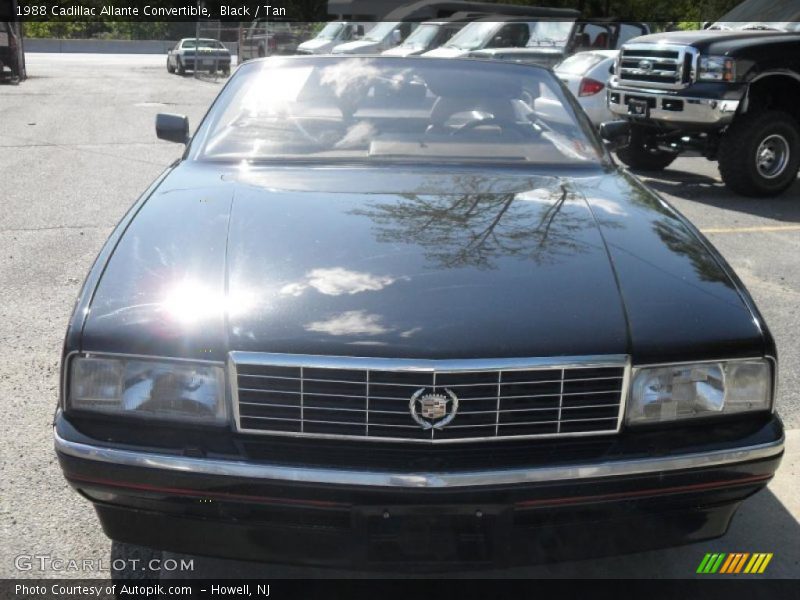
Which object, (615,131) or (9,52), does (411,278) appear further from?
(9,52)

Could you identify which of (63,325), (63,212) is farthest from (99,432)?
(63,212)

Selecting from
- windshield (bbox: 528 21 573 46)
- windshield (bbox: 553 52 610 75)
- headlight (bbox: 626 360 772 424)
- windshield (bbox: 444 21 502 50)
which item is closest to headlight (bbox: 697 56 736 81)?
windshield (bbox: 553 52 610 75)

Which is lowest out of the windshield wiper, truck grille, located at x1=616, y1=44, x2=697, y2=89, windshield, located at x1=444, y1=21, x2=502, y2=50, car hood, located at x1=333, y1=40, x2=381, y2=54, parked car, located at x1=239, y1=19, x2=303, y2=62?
parked car, located at x1=239, y1=19, x2=303, y2=62

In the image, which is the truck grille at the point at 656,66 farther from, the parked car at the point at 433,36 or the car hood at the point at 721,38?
the parked car at the point at 433,36

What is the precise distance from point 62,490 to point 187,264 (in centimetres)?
108

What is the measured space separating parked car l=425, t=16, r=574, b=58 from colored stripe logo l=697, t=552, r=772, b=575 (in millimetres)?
14023

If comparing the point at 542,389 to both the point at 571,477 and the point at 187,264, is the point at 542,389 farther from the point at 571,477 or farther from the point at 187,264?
the point at 187,264

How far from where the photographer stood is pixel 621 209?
10.1 ft

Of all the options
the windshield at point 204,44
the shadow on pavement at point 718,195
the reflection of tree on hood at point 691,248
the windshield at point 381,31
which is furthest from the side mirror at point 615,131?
the windshield at point 204,44

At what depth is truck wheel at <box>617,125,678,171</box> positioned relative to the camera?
10055 millimetres

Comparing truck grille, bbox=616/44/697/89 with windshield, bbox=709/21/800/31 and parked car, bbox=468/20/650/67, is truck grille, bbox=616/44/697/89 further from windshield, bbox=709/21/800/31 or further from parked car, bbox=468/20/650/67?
parked car, bbox=468/20/650/67

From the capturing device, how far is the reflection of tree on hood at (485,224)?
262 cm

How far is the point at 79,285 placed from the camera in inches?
205

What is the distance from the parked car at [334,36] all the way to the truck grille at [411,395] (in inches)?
966
